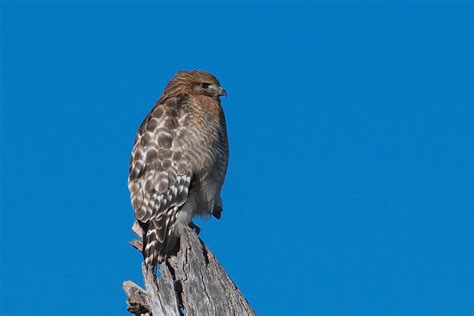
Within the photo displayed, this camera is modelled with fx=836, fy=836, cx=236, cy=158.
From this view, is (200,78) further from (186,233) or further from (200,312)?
(200,312)

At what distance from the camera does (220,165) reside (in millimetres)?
10000

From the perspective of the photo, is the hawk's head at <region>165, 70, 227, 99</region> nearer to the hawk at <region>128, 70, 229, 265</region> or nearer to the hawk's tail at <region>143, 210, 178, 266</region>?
the hawk at <region>128, 70, 229, 265</region>

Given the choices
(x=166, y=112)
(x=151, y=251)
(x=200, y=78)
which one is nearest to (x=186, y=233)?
(x=151, y=251)

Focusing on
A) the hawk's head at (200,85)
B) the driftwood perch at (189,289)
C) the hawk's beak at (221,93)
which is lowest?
the driftwood perch at (189,289)

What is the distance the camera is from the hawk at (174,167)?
930 centimetres

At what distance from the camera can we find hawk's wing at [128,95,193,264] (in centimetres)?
927

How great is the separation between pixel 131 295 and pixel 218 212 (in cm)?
240

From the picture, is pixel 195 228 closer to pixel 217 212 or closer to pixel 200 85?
pixel 217 212

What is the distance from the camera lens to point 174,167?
31.4ft

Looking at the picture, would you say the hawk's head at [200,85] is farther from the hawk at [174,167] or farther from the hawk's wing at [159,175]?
the hawk's wing at [159,175]

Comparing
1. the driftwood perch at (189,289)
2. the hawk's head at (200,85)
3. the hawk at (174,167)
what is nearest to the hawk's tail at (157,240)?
the hawk at (174,167)

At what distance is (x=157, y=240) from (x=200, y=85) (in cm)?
246

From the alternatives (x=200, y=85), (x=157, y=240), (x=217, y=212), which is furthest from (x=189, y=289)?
(x=200, y=85)

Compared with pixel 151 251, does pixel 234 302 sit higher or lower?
lower
